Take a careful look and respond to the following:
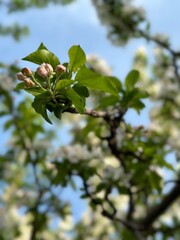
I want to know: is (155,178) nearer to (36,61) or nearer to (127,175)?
(127,175)

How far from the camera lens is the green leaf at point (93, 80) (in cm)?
93

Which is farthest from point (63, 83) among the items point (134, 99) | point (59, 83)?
point (134, 99)

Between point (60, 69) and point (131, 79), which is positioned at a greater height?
point (131, 79)

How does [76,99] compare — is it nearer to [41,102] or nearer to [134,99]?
[41,102]

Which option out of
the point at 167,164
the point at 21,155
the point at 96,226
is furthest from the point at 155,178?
the point at 96,226

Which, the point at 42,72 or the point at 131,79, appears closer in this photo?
the point at 42,72

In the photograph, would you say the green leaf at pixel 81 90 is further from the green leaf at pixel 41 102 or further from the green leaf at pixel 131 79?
the green leaf at pixel 131 79

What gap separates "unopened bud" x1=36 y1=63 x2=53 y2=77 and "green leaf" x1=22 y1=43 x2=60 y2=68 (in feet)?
0.12

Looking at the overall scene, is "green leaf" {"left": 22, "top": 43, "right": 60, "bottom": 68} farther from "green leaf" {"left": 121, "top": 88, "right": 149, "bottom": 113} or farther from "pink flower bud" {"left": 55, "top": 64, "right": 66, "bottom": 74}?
"green leaf" {"left": 121, "top": 88, "right": 149, "bottom": 113}

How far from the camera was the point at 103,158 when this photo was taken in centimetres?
219

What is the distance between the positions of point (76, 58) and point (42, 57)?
7 cm

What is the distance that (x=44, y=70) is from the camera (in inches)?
35.3

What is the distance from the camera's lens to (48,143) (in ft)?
10.7

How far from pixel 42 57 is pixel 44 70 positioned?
0.18 ft
